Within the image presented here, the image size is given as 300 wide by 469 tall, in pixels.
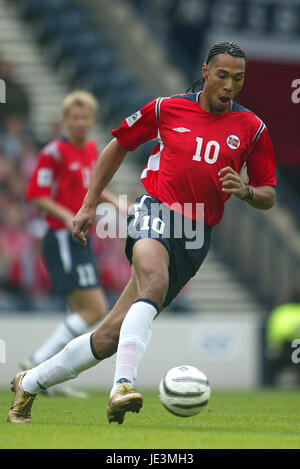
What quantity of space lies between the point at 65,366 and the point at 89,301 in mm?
2705

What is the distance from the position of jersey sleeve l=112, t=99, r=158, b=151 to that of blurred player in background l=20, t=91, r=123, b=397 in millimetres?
2215

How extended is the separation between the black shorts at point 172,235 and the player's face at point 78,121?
2.97m

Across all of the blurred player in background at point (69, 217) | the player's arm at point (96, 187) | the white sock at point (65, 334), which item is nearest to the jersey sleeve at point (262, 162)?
the player's arm at point (96, 187)

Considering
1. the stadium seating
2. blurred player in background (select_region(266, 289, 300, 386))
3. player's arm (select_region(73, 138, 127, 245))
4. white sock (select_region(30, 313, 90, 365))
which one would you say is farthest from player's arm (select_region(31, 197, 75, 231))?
the stadium seating

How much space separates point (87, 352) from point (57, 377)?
252 mm

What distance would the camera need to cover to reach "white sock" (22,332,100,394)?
568 centimetres

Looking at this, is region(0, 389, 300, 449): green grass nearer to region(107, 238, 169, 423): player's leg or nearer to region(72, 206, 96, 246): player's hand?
region(107, 238, 169, 423): player's leg

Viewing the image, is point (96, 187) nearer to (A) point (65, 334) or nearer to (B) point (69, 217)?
(B) point (69, 217)

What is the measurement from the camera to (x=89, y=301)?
8445 millimetres

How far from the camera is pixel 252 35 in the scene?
17781 mm

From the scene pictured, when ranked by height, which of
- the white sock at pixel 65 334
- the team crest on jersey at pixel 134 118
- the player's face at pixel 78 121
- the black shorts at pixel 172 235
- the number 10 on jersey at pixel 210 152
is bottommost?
the black shorts at pixel 172 235

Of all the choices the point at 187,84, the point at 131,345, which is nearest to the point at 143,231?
the point at 131,345

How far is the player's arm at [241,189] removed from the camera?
18.1 ft

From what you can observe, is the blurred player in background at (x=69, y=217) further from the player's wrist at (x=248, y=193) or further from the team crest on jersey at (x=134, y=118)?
the player's wrist at (x=248, y=193)
